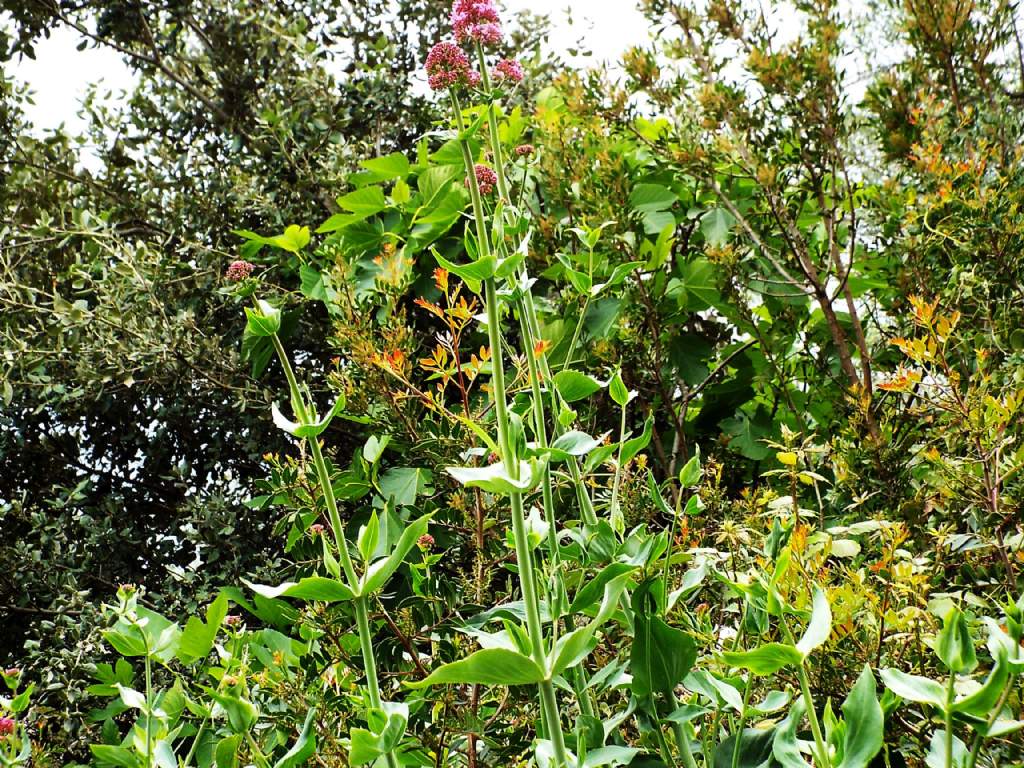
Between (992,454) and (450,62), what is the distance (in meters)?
1.00

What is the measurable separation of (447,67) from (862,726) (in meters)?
0.85

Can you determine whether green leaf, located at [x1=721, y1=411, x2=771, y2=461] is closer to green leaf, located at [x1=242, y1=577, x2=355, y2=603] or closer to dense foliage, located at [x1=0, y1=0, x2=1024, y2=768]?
dense foliage, located at [x1=0, y1=0, x2=1024, y2=768]

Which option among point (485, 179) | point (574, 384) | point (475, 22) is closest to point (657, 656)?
point (574, 384)

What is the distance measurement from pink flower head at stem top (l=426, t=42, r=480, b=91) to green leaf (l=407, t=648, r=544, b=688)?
2.22 feet

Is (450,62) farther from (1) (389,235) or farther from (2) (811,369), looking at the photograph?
(2) (811,369)

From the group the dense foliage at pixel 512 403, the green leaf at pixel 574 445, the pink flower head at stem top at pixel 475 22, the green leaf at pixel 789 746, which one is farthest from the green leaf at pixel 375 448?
the green leaf at pixel 789 746

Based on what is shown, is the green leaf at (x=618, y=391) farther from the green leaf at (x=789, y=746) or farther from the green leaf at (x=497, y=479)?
the green leaf at (x=789, y=746)

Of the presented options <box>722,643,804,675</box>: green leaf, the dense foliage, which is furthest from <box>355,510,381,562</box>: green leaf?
<box>722,643,804,675</box>: green leaf

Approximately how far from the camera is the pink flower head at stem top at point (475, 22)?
44.5 inches

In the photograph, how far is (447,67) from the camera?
1111 mm

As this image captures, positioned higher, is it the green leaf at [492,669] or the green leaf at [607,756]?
the green leaf at [492,669]

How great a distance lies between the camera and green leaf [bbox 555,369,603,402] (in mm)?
1066

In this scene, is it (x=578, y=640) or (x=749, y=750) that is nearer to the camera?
(x=578, y=640)

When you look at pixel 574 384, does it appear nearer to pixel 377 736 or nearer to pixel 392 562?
pixel 392 562
